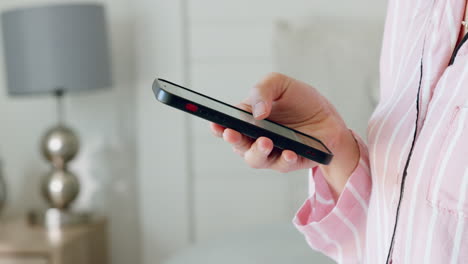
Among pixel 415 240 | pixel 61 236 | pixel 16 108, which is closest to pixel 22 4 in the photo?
pixel 16 108

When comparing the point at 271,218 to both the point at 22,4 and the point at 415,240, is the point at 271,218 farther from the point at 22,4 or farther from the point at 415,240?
the point at 415,240

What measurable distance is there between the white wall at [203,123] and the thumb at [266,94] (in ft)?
5.03

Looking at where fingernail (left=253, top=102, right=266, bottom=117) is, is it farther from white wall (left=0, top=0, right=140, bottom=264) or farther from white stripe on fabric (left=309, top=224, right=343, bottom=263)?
white wall (left=0, top=0, right=140, bottom=264)

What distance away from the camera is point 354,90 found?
2.29 metres

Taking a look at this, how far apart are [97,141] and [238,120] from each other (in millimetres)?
1706

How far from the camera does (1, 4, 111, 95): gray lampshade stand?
74.0 inches

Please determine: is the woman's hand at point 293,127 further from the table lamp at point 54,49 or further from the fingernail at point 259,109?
the table lamp at point 54,49

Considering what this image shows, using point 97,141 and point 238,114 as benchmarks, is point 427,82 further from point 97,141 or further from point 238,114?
point 97,141

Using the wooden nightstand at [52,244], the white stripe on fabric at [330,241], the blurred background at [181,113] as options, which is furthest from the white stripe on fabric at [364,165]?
the blurred background at [181,113]

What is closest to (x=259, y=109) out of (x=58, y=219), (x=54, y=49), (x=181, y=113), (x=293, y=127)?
(x=293, y=127)

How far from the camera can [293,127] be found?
→ 826 millimetres

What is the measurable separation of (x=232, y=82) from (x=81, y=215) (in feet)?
2.40

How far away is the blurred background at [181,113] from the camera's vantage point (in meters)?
2.27

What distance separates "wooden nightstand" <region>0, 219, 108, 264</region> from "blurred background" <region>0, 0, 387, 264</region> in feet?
0.34
